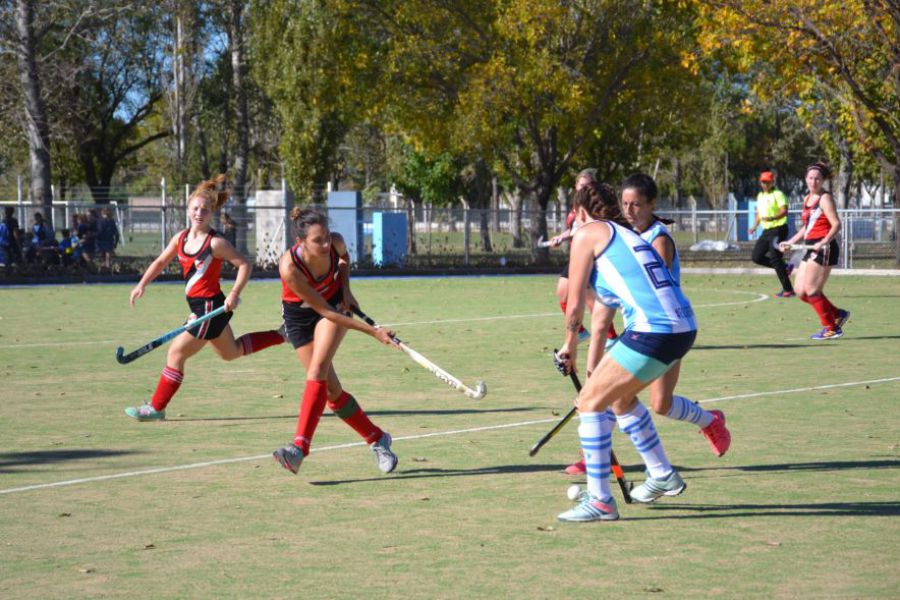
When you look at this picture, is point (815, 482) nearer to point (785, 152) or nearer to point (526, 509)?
point (526, 509)

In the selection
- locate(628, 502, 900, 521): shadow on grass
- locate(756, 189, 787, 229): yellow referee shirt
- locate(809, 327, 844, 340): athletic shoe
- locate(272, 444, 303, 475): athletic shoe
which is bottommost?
locate(628, 502, 900, 521): shadow on grass

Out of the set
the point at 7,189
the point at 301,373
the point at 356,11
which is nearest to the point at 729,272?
the point at 356,11

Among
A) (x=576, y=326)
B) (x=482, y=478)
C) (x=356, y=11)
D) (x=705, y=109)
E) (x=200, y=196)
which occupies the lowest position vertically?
(x=482, y=478)

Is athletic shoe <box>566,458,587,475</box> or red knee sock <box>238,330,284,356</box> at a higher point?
red knee sock <box>238,330,284,356</box>

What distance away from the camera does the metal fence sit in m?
39.0

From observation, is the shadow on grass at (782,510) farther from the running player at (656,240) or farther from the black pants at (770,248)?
the black pants at (770,248)

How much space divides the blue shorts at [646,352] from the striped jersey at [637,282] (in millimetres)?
35

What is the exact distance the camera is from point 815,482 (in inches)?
316

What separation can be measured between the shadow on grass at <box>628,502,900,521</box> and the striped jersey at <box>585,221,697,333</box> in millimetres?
1030

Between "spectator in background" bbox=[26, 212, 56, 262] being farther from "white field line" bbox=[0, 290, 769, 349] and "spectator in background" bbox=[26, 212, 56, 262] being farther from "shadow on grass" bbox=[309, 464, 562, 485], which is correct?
"shadow on grass" bbox=[309, 464, 562, 485]

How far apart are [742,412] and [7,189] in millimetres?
67745

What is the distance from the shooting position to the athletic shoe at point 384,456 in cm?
853

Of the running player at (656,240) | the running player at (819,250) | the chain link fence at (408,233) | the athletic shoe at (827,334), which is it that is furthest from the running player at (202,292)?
the chain link fence at (408,233)

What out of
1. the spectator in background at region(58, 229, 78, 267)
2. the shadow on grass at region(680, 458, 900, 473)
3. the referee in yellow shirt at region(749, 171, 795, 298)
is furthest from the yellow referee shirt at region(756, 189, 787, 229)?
the spectator in background at region(58, 229, 78, 267)
